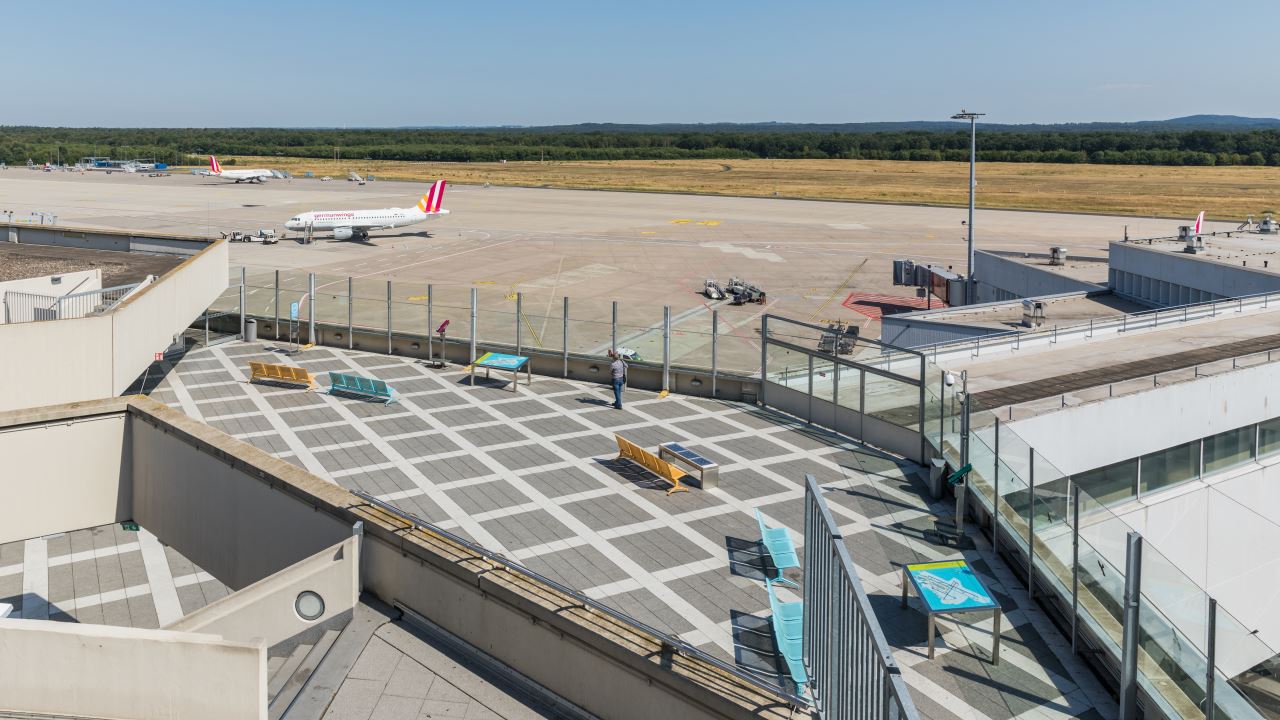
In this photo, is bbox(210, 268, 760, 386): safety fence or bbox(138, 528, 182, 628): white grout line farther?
bbox(210, 268, 760, 386): safety fence

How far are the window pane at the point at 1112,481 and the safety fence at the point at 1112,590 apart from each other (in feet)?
22.9

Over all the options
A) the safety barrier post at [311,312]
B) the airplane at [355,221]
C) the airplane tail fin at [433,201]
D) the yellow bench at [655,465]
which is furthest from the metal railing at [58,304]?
the airplane tail fin at [433,201]

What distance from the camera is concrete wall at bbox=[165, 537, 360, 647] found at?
13820 mm

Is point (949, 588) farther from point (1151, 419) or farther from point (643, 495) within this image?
point (1151, 419)

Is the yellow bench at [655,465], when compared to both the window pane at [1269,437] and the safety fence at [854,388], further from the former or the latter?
the window pane at [1269,437]

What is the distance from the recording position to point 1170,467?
2481 cm

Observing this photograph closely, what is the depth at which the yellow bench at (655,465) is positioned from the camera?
18969mm

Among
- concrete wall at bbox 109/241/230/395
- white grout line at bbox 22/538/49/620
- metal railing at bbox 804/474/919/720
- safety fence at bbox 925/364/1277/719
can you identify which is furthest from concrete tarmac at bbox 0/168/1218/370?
metal railing at bbox 804/474/919/720

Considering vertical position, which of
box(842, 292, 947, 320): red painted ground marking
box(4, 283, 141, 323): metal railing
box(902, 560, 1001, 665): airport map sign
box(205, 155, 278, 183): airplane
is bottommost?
box(902, 560, 1001, 665): airport map sign

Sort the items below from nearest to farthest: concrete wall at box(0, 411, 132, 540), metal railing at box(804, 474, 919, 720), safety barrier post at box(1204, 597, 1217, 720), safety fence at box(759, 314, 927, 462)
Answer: metal railing at box(804, 474, 919, 720) → safety barrier post at box(1204, 597, 1217, 720) → concrete wall at box(0, 411, 132, 540) → safety fence at box(759, 314, 927, 462)

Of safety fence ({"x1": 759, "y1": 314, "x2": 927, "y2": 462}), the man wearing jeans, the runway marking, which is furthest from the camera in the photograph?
the runway marking

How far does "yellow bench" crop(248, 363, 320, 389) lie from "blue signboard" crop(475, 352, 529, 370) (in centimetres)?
→ 420

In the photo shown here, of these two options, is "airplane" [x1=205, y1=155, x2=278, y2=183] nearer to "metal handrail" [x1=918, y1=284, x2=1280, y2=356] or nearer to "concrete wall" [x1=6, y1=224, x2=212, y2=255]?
"concrete wall" [x1=6, y1=224, x2=212, y2=255]

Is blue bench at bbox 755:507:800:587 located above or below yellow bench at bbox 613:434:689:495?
below
